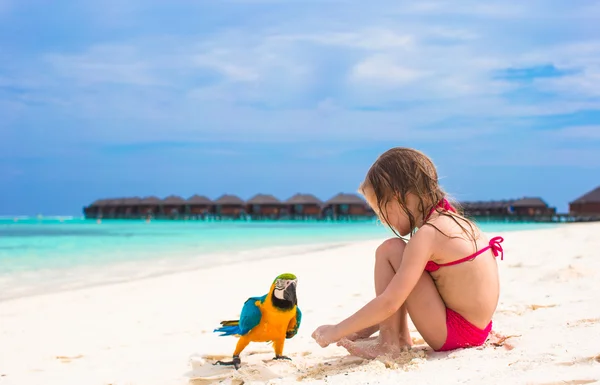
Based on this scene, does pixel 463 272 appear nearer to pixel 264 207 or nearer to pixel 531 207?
pixel 531 207

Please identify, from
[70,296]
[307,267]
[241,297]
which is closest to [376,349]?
[241,297]

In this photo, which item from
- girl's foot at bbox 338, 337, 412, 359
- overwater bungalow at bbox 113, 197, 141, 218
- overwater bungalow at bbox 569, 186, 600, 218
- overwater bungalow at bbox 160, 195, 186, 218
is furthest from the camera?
overwater bungalow at bbox 113, 197, 141, 218

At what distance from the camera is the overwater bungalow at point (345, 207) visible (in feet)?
199

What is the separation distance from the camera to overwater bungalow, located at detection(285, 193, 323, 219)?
63197mm

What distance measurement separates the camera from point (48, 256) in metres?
12.8

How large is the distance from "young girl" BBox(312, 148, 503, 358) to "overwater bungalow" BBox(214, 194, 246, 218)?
64.2 m

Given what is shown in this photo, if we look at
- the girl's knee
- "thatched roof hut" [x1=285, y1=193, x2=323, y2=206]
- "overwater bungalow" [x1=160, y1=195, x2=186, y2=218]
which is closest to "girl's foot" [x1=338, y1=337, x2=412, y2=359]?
the girl's knee

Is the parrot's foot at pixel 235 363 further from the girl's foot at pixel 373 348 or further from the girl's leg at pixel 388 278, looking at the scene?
the girl's leg at pixel 388 278

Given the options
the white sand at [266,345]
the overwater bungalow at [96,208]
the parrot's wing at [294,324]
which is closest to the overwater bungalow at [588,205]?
the white sand at [266,345]

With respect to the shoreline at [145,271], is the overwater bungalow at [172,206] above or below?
above

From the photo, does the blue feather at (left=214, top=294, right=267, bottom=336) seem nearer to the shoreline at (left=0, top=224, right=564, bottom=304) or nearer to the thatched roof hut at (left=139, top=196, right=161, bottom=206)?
the shoreline at (left=0, top=224, right=564, bottom=304)

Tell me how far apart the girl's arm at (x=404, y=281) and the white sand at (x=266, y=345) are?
8.0 inches

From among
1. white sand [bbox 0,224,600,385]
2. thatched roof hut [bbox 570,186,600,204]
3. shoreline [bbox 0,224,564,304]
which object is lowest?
shoreline [bbox 0,224,564,304]

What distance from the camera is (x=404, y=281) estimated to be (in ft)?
7.23
